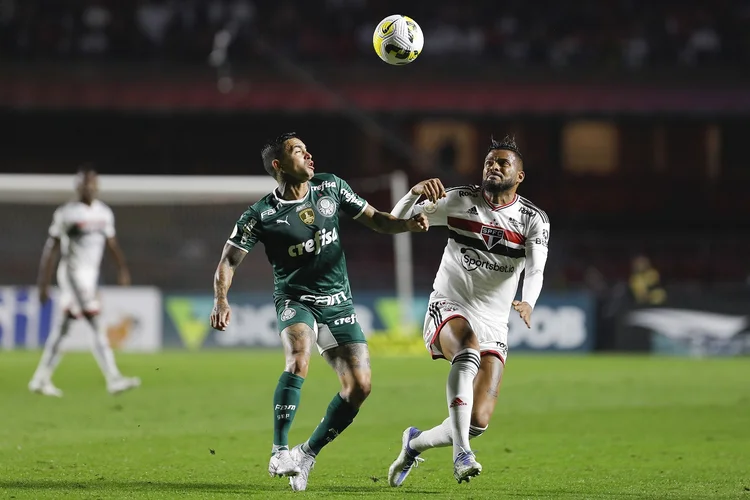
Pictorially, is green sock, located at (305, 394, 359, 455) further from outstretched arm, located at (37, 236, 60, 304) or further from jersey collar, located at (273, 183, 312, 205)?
outstretched arm, located at (37, 236, 60, 304)

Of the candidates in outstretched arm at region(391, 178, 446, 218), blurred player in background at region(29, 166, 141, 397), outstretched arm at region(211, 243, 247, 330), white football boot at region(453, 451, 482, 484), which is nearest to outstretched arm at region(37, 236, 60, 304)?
blurred player in background at region(29, 166, 141, 397)

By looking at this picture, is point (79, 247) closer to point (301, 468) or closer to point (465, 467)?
point (301, 468)

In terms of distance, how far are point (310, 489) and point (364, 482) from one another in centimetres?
56

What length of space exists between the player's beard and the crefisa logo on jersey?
1027 millimetres

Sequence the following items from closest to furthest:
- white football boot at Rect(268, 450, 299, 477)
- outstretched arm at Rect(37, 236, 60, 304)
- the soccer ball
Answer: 1. white football boot at Rect(268, 450, 299, 477)
2. the soccer ball
3. outstretched arm at Rect(37, 236, 60, 304)

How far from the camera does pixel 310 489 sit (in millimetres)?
7340

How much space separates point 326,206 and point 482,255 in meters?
1.09

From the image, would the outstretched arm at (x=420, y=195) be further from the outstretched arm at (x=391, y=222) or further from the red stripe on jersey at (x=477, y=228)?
the red stripe on jersey at (x=477, y=228)

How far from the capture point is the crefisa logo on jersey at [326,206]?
7.76m

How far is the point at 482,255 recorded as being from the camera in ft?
26.1

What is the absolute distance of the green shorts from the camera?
25.0 ft

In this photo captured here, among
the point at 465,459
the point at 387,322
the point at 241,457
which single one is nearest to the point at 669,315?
the point at 387,322

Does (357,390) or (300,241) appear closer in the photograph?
(357,390)

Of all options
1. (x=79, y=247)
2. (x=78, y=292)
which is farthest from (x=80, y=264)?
(x=78, y=292)
